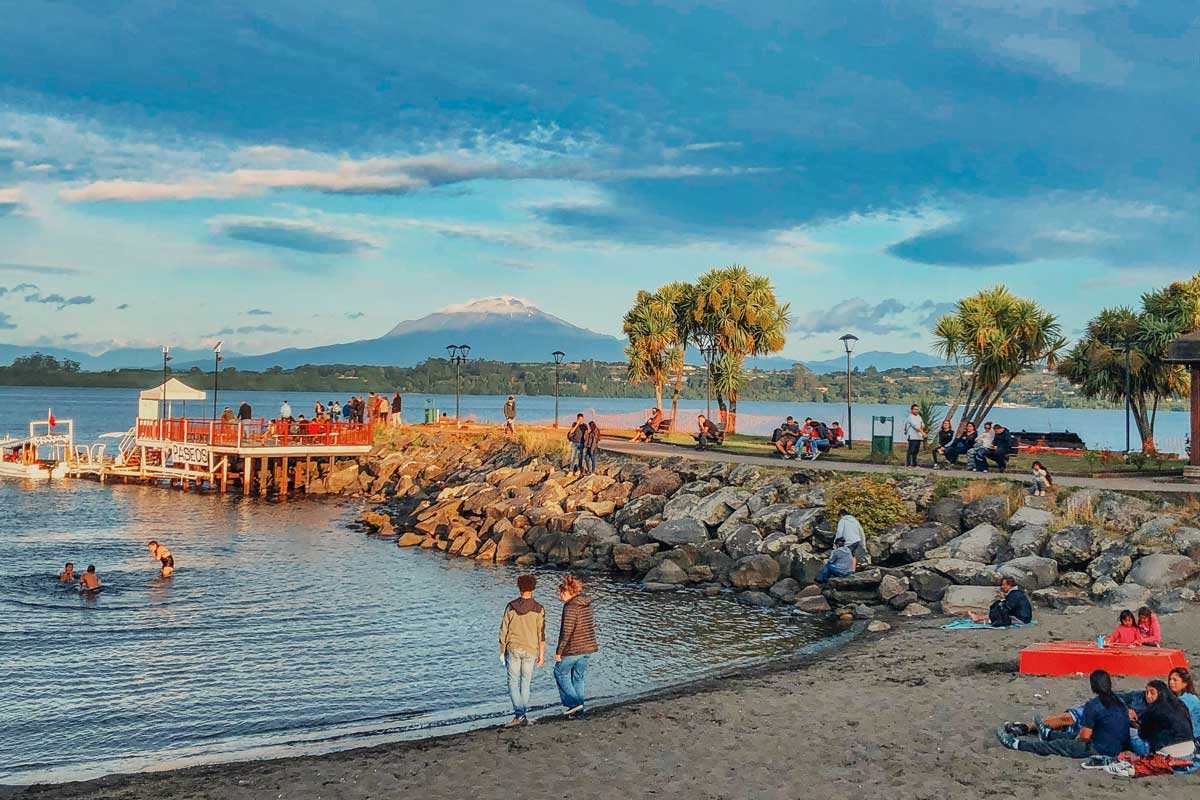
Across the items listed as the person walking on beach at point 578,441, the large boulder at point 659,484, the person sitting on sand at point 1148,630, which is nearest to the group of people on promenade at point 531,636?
the person sitting on sand at point 1148,630

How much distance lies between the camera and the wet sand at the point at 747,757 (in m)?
10.9

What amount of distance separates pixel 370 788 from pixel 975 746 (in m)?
7.16

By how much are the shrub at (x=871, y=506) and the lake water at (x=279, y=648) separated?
484 cm

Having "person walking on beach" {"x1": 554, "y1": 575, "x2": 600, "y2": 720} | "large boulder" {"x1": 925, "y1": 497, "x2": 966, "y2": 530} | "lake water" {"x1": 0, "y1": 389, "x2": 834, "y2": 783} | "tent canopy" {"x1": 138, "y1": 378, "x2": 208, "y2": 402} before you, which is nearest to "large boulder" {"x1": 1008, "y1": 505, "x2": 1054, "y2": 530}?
"large boulder" {"x1": 925, "y1": 497, "x2": 966, "y2": 530}

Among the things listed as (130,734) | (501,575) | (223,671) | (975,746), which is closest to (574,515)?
(501,575)

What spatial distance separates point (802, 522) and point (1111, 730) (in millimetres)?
16588

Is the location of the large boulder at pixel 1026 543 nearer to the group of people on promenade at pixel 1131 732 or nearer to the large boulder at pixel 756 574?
the large boulder at pixel 756 574

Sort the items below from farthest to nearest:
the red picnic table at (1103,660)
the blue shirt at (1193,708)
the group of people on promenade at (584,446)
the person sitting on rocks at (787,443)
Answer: the group of people on promenade at (584,446), the person sitting on rocks at (787,443), the red picnic table at (1103,660), the blue shirt at (1193,708)

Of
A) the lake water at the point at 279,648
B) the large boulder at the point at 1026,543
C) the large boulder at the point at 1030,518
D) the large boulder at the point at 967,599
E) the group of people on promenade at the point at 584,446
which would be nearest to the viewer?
the lake water at the point at 279,648

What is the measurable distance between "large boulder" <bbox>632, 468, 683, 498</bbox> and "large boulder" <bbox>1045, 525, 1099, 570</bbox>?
1319cm

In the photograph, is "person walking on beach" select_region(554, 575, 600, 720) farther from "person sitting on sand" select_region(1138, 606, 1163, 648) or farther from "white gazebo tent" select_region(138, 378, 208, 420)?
"white gazebo tent" select_region(138, 378, 208, 420)

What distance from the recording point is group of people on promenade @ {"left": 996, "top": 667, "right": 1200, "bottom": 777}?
10.7 meters

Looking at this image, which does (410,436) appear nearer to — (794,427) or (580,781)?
(794,427)

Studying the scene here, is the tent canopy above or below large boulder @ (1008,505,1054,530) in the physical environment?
above
